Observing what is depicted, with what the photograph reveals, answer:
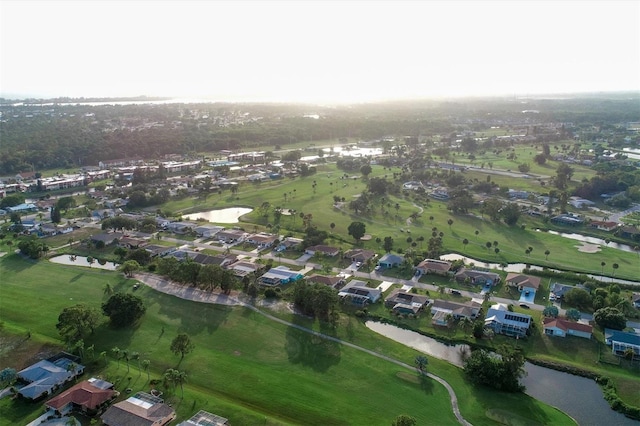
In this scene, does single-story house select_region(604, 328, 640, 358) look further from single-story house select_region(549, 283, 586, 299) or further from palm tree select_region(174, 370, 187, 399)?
palm tree select_region(174, 370, 187, 399)

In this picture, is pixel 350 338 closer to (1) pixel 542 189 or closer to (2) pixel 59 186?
(1) pixel 542 189

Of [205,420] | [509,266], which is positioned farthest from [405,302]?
[205,420]

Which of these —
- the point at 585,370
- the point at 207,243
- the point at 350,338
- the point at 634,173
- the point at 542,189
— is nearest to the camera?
the point at 585,370

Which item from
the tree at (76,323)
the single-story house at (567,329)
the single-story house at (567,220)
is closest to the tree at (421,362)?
the single-story house at (567,329)

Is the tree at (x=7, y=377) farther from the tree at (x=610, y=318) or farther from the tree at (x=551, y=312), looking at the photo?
the tree at (x=610, y=318)

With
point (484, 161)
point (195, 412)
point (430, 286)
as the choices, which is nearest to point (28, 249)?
point (195, 412)

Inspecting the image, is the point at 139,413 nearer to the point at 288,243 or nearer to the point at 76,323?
the point at 76,323
